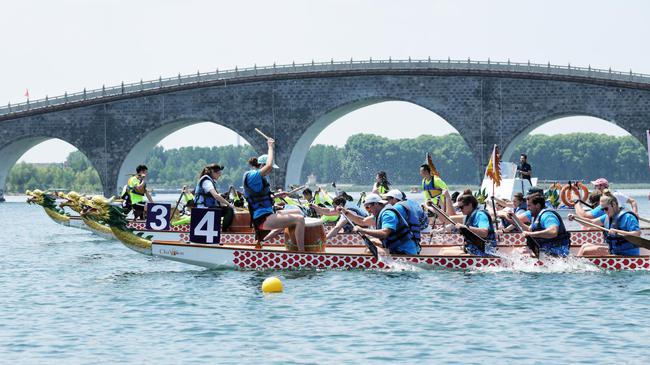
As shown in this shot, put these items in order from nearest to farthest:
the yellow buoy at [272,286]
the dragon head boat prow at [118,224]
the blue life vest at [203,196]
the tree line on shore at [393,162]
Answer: the yellow buoy at [272,286] → the dragon head boat prow at [118,224] → the blue life vest at [203,196] → the tree line on shore at [393,162]

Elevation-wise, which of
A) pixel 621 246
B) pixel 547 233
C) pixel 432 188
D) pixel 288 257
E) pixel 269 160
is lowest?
pixel 288 257

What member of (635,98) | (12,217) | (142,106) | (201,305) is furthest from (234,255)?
(142,106)

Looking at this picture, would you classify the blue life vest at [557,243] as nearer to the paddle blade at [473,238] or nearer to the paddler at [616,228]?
the paddler at [616,228]

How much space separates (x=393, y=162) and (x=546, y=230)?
131353 mm

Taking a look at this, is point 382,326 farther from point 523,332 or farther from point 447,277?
point 447,277

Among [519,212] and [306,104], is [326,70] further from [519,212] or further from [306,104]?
[519,212]

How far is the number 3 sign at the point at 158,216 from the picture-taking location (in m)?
20.7

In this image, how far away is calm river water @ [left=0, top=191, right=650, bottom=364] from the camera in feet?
34.5

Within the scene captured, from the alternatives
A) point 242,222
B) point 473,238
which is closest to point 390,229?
point 473,238

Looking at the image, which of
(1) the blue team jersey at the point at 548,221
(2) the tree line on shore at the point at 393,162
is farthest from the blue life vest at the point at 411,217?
(2) the tree line on shore at the point at 393,162

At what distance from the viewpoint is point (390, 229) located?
50.0ft

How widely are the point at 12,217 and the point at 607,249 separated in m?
34.1

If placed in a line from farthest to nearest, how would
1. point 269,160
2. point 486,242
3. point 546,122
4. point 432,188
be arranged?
point 546,122 → point 432,188 → point 486,242 → point 269,160

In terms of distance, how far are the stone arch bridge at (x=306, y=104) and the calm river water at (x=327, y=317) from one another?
Result: 33729 millimetres
